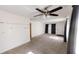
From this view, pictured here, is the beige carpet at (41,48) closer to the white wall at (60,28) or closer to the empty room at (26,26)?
the empty room at (26,26)

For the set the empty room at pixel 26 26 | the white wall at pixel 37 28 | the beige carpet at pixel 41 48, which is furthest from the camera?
the white wall at pixel 37 28

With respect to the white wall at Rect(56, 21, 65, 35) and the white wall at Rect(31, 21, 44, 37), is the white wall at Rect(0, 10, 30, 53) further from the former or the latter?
the white wall at Rect(56, 21, 65, 35)

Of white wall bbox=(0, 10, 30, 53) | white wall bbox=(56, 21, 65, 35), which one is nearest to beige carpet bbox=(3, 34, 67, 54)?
white wall bbox=(0, 10, 30, 53)

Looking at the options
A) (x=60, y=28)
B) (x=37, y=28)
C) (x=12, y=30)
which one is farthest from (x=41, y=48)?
(x=60, y=28)

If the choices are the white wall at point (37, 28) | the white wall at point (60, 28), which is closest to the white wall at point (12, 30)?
the white wall at point (37, 28)

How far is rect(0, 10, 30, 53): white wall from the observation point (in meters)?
2.85

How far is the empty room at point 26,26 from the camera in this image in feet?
8.25

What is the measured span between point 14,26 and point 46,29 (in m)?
2.94

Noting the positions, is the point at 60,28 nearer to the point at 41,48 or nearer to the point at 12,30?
the point at 41,48

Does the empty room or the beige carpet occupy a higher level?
the empty room

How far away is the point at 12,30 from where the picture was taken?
330 cm

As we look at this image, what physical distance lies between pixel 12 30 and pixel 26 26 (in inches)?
43.8
